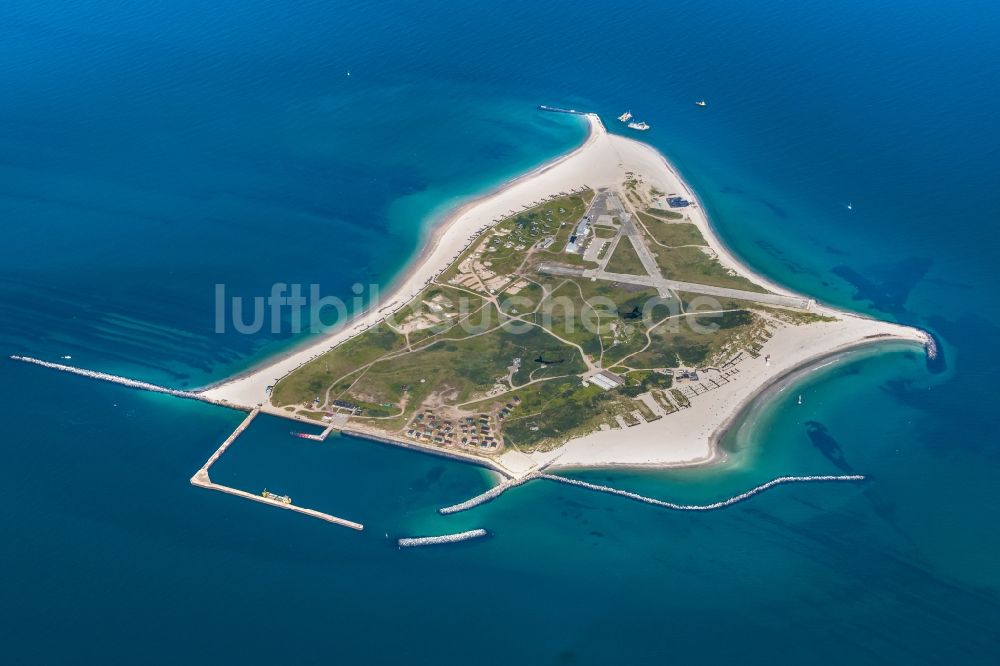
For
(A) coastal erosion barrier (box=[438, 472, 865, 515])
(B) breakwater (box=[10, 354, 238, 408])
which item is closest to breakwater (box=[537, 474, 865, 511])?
(A) coastal erosion barrier (box=[438, 472, 865, 515])

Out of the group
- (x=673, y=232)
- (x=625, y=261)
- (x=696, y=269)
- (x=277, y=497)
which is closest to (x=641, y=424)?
(x=696, y=269)

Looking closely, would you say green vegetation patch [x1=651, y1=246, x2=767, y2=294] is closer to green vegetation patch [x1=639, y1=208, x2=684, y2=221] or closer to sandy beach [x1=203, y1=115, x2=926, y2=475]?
sandy beach [x1=203, y1=115, x2=926, y2=475]

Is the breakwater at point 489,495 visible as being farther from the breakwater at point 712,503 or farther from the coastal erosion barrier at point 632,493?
the breakwater at point 712,503

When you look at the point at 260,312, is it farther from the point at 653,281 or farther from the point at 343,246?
the point at 653,281

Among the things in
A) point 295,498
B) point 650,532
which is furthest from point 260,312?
point 650,532

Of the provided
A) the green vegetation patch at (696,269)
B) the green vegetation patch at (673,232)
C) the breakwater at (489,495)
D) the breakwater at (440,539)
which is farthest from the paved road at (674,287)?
the breakwater at (440,539)

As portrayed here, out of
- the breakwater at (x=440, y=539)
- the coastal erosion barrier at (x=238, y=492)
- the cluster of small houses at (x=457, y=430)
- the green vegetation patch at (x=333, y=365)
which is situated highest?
the green vegetation patch at (x=333, y=365)
